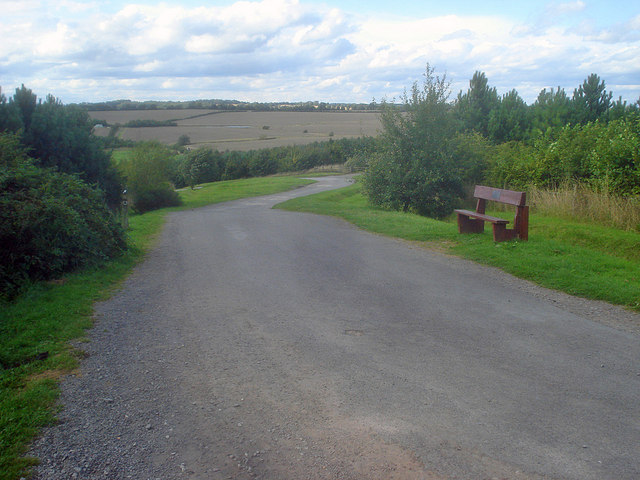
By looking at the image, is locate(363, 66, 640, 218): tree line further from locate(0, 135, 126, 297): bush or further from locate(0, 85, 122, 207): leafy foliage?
locate(0, 135, 126, 297): bush

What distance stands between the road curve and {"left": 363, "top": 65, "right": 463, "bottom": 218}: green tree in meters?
11.4

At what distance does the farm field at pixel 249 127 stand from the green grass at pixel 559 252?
4308cm

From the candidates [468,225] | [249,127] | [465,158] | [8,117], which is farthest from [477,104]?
[249,127]

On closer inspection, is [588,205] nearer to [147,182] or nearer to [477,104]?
[477,104]

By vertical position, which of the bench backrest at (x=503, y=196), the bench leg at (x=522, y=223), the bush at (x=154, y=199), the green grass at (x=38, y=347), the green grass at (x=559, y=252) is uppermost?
the bench backrest at (x=503, y=196)

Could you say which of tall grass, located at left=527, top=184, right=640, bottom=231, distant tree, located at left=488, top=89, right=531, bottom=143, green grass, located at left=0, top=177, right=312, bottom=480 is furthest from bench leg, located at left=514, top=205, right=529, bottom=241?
distant tree, located at left=488, top=89, right=531, bottom=143

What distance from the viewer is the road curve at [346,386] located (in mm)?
3424

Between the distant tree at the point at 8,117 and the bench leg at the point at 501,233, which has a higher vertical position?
the distant tree at the point at 8,117

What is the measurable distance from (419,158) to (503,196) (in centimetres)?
799

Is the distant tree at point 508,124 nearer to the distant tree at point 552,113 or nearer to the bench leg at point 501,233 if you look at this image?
the distant tree at point 552,113

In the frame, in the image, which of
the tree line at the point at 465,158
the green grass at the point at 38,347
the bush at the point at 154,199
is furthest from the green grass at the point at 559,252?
the bush at the point at 154,199

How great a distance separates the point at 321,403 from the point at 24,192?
21.7 feet

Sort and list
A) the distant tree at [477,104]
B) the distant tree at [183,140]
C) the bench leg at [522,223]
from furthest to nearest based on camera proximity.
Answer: the distant tree at [183,140], the distant tree at [477,104], the bench leg at [522,223]

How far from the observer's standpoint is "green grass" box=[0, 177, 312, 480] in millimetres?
3674
